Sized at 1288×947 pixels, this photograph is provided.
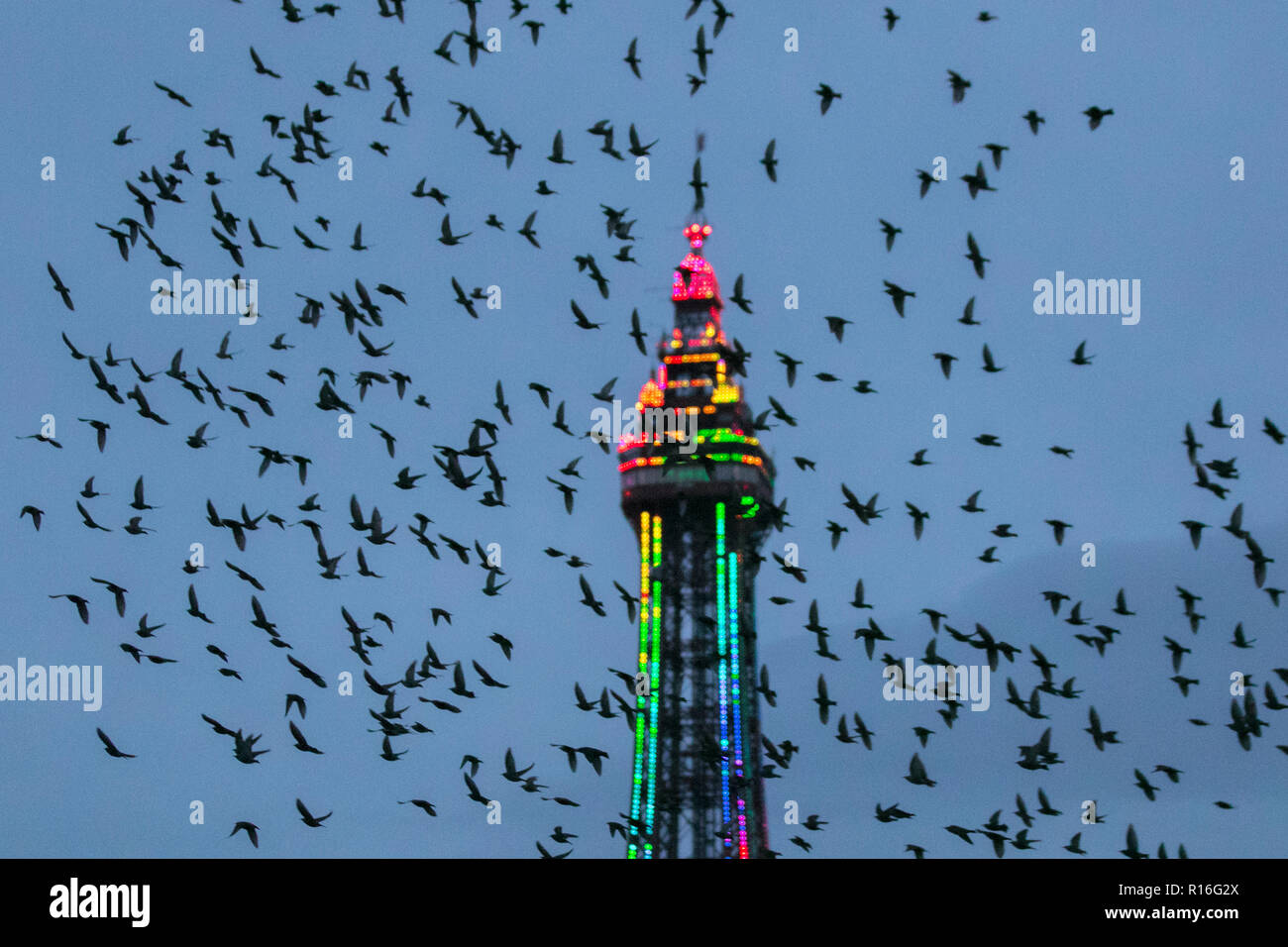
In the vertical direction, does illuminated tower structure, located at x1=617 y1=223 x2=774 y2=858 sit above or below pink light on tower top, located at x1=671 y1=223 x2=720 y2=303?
below

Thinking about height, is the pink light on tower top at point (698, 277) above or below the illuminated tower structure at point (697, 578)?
above

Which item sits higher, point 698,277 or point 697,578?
point 698,277

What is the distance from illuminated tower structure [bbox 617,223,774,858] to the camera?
557 ft

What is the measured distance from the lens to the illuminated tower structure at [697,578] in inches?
6688

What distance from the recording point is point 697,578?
590ft
